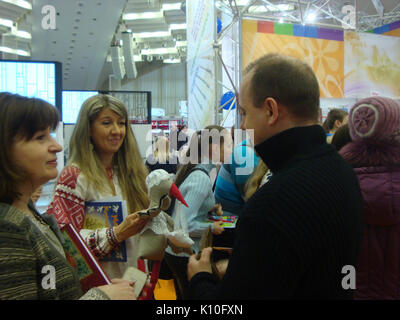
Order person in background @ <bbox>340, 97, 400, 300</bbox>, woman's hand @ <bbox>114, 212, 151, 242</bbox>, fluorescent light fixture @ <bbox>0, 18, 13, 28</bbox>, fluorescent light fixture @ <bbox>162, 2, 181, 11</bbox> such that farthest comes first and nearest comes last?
fluorescent light fixture @ <bbox>0, 18, 13, 28</bbox>, fluorescent light fixture @ <bbox>162, 2, 181, 11</bbox>, person in background @ <bbox>340, 97, 400, 300</bbox>, woman's hand @ <bbox>114, 212, 151, 242</bbox>

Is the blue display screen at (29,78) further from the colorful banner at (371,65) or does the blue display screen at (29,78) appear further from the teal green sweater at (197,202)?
the colorful banner at (371,65)

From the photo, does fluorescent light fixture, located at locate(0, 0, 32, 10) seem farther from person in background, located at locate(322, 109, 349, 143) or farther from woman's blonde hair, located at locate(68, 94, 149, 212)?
woman's blonde hair, located at locate(68, 94, 149, 212)

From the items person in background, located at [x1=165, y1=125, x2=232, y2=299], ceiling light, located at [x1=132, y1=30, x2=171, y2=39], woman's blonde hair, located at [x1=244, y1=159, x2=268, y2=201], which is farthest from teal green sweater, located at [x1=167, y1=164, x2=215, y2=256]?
ceiling light, located at [x1=132, y1=30, x2=171, y2=39]

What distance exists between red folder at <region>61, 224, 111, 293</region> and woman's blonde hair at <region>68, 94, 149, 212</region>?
1.26ft

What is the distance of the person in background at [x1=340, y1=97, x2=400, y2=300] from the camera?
1460 mm

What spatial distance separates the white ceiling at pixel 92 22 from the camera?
943 cm

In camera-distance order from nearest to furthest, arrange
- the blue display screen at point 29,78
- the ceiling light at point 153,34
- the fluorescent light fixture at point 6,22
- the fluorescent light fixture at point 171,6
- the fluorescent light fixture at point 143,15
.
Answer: the blue display screen at point 29,78 → the fluorescent light fixture at point 171,6 → the fluorescent light fixture at point 6,22 → the fluorescent light fixture at point 143,15 → the ceiling light at point 153,34

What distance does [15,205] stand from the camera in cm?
91

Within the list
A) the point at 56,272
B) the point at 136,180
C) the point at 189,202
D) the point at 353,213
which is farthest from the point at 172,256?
the point at 353,213

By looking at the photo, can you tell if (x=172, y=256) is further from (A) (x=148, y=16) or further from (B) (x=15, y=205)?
(A) (x=148, y=16)

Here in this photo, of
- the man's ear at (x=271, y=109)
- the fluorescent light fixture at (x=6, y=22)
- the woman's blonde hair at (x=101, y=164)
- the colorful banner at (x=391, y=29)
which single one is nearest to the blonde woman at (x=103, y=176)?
the woman's blonde hair at (x=101, y=164)

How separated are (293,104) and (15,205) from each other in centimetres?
83

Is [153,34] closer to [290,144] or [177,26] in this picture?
[177,26]
